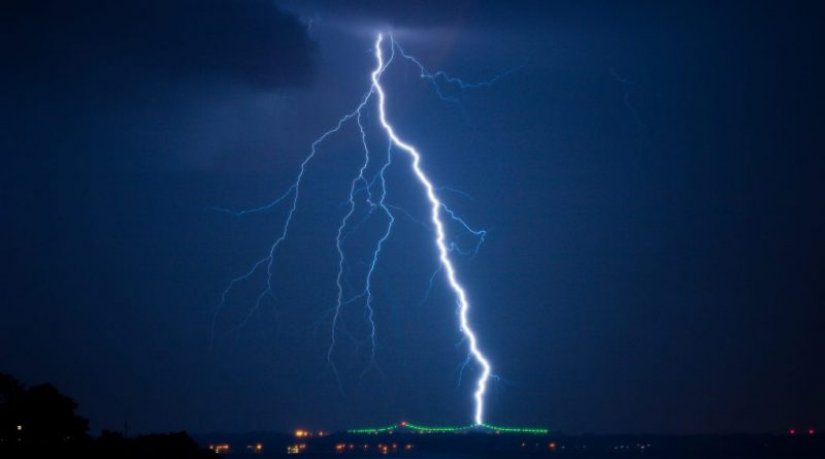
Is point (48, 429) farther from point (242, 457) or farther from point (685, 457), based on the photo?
point (685, 457)

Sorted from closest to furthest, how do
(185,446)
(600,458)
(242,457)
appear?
(185,446) → (242,457) → (600,458)

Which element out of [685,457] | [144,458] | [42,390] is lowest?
[144,458]

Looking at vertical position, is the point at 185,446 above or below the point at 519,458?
below

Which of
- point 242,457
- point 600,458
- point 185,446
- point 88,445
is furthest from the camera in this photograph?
point 600,458

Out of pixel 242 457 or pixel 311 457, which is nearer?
pixel 242 457

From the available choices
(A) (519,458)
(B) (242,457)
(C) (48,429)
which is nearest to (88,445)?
(C) (48,429)

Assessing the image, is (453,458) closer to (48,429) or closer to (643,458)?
(643,458)
